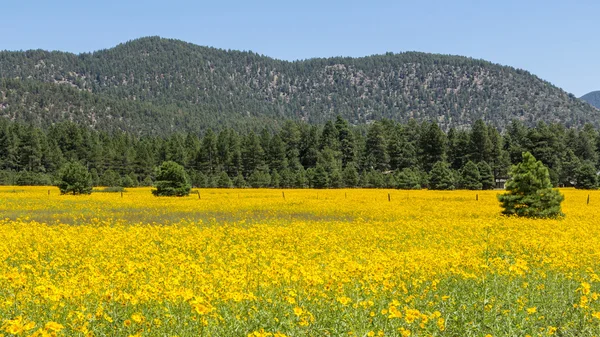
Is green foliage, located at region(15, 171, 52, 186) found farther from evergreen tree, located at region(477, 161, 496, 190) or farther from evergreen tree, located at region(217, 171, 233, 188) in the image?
evergreen tree, located at region(477, 161, 496, 190)

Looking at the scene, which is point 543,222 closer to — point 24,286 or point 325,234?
point 325,234

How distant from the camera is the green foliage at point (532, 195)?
2875cm

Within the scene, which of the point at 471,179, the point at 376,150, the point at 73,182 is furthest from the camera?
the point at 376,150

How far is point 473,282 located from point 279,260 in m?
4.16

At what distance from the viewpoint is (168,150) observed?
110 meters

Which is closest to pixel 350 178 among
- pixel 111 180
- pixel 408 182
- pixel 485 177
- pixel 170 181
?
pixel 408 182

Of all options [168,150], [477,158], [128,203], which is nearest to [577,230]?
[128,203]

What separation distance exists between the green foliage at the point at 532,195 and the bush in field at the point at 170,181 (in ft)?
100

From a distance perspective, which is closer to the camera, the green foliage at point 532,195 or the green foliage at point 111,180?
the green foliage at point 532,195

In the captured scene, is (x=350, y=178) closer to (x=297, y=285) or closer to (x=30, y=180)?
(x=30, y=180)

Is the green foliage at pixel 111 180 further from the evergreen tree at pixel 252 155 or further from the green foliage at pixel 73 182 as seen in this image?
the green foliage at pixel 73 182

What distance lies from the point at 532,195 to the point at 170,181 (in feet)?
108

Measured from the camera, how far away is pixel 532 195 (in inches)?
1153

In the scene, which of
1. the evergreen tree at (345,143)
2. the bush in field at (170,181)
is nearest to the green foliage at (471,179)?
the evergreen tree at (345,143)
